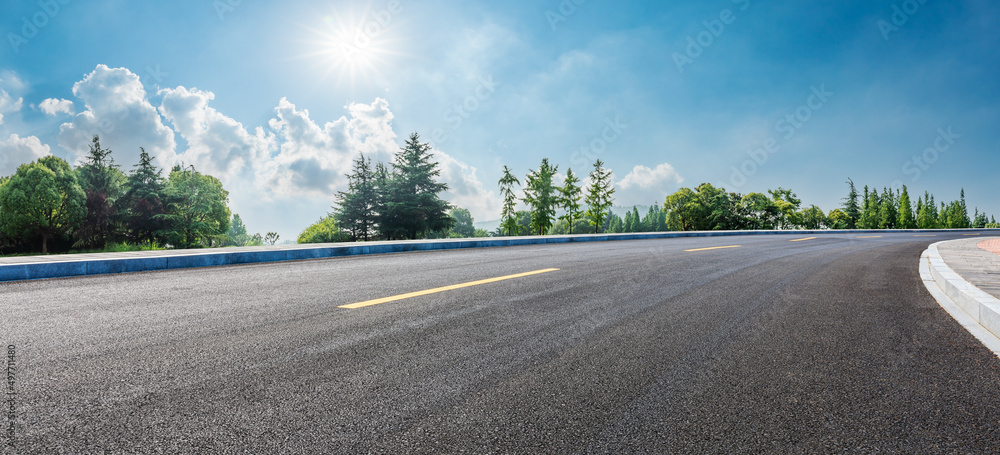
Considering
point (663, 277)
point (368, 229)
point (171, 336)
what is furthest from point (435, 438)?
point (368, 229)

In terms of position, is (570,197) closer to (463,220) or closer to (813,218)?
(813,218)

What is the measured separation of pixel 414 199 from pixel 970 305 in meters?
37.2

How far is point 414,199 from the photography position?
3891 cm

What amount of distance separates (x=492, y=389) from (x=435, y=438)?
0.50m

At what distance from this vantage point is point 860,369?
96.8 inches

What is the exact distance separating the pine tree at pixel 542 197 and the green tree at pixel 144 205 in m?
36.7

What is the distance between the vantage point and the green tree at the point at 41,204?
1460 inches

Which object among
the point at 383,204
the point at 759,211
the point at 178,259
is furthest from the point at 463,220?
the point at 178,259

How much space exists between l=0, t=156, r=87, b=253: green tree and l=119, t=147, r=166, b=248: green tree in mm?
4583

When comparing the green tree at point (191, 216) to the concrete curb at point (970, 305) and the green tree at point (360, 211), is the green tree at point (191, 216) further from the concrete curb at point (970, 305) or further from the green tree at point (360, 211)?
the concrete curb at point (970, 305)

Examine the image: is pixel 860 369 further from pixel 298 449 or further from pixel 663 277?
pixel 663 277

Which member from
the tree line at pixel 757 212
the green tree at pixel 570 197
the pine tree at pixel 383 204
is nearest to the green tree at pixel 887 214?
the tree line at pixel 757 212

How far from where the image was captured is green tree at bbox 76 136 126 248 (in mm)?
38406

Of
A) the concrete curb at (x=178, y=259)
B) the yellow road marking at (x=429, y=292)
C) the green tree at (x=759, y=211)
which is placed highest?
the green tree at (x=759, y=211)
